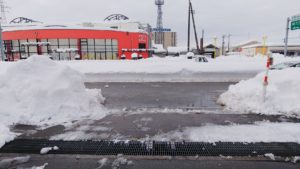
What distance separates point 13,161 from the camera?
3359 mm

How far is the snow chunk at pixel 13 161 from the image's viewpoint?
3.24 metres

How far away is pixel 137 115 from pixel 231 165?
3.05 meters

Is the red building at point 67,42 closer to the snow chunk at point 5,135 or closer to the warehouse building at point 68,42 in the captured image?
the warehouse building at point 68,42

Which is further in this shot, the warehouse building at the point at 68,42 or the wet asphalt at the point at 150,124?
the warehouse building at the point at 68,42

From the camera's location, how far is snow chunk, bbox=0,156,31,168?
3.24m

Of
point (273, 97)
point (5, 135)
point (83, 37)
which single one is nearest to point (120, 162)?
point (5, 135)

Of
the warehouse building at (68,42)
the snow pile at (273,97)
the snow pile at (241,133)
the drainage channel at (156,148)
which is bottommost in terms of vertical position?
the drainage channel at (156,148)

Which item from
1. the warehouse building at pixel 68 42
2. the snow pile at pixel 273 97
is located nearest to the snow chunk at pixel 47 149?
the snow pile at pixel 273 97

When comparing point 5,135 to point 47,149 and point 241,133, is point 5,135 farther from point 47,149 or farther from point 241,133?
point 241,133

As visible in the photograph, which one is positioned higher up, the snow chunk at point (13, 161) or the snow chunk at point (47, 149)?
the snow chunk at point (47, 149)

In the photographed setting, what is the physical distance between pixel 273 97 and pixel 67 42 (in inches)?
1435

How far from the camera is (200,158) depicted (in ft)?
11.3

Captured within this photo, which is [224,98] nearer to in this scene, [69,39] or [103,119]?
[103,119]

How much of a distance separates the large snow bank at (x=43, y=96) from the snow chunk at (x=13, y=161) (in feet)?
4.87
